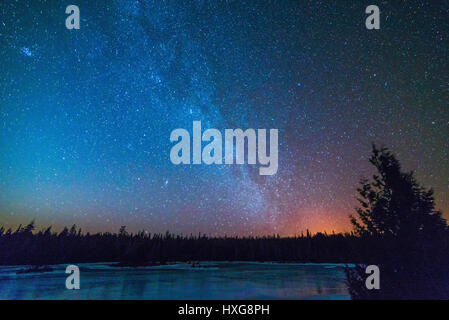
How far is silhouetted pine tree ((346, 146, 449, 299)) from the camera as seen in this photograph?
7230 millimetres

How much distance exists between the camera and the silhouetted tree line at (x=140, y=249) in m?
70.4

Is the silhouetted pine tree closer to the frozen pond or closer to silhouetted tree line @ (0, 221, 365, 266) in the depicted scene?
the frozen pond

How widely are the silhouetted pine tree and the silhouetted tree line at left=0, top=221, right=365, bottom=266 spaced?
213 ft

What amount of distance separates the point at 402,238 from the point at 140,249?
261 ft

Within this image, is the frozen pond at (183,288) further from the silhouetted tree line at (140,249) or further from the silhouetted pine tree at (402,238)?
the silhouetted tree line at (140,249)

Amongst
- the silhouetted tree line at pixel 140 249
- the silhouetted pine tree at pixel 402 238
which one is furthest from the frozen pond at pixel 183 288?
the silhouetted tree line at pixel 140 249

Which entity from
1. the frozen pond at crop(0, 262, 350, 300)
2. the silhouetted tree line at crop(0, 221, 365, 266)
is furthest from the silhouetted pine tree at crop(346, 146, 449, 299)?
the silhouetted tree line at crop(0, 221, 365, 266)
